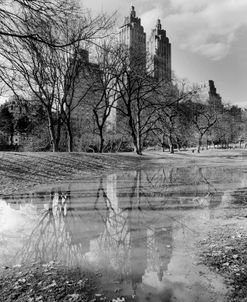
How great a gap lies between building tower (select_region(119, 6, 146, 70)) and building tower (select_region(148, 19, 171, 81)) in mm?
1541

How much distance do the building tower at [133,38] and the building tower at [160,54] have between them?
5.06ft

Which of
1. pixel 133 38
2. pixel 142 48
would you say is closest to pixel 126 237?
pixel 142 48

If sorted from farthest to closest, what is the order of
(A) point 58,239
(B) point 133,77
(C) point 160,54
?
1. (C) point 160,54
2. (B) point 133,77
3. (A) point 58,239

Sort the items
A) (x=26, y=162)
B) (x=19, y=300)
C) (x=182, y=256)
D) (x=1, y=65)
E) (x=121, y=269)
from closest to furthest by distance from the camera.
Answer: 1. (x=19, y=300)
2. (x=121, y=269)
3. (x=182, y=256)
4. (x=1, y=65)
5. (x=26, y=162)

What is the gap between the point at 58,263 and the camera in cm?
411

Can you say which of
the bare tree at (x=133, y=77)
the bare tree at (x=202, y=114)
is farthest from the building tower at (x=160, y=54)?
the bare tree at (x=202, y=114)

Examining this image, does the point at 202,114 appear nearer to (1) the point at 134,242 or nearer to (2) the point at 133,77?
(2) the point at 133,77

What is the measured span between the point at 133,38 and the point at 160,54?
7.30 meters

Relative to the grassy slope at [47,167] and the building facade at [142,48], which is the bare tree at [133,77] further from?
the grassy slope at [47,167]

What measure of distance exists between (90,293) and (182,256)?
1609mm

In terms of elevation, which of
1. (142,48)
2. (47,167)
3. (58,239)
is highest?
(142,48)

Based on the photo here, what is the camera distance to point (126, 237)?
5.18 metres

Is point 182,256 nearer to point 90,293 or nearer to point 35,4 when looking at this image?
point 90,293

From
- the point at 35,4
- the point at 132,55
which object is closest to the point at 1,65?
the point at 35,4
